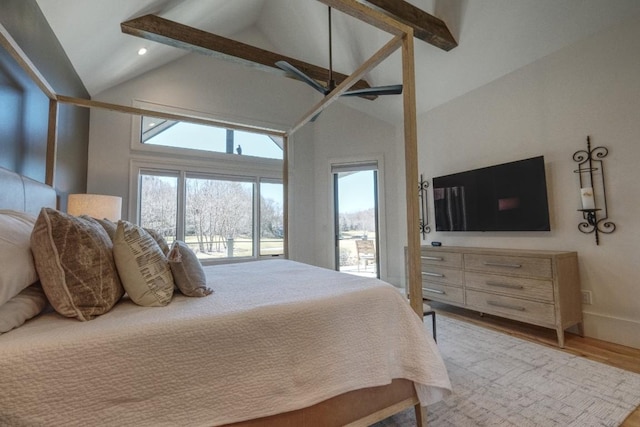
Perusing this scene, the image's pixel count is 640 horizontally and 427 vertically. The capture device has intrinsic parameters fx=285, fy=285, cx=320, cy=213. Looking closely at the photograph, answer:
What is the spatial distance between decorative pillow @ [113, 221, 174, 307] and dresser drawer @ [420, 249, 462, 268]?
2504mm

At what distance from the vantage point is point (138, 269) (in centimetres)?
117

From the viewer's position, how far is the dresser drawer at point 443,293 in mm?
3129

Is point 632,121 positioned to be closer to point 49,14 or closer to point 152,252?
point 152,252

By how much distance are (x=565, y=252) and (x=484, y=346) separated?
1.16 m

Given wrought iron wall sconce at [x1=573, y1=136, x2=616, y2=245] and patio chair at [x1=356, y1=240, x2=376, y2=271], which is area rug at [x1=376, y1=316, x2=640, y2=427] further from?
patio chair at [x1=356, y1=240, x2=376, y2=271]

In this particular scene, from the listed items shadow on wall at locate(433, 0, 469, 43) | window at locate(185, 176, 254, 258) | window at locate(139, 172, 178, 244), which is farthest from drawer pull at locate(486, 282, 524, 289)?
window at locate(139, 172, 178, 244)

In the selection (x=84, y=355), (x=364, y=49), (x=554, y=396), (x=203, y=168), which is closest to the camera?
(x=84, y=355)

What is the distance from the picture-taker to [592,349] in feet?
7.63

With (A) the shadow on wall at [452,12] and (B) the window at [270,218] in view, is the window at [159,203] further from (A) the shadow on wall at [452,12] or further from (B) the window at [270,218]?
(A) the shadow on wall at [452,12]

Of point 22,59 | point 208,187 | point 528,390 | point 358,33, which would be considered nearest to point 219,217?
point 208,187

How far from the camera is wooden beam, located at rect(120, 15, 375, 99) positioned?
117 inches

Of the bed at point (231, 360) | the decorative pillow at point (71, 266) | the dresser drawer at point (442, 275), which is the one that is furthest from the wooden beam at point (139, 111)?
the dresser drawer at point (442, 275)

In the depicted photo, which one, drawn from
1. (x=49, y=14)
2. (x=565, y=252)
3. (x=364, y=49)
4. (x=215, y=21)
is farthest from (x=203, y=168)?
(x=565, y=252)

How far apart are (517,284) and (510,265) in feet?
0.58
